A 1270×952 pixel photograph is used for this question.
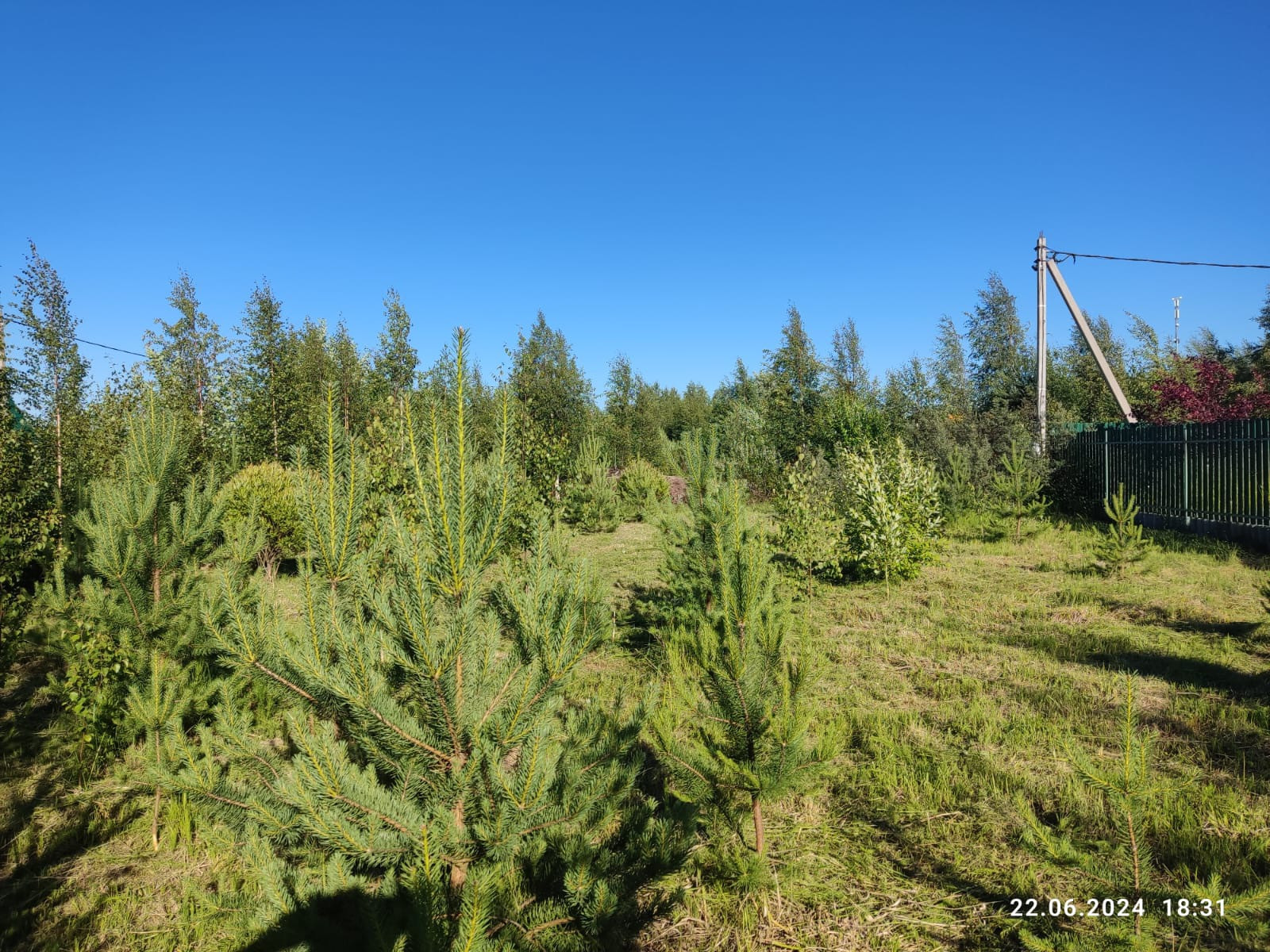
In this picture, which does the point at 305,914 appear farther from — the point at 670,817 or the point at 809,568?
the point at 809,568

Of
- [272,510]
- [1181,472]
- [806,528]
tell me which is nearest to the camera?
[806,528]

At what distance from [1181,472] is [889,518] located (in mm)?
7247

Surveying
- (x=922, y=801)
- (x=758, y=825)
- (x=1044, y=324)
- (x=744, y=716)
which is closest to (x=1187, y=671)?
(x=922, y=801)

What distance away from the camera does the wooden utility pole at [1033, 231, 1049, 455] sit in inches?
554

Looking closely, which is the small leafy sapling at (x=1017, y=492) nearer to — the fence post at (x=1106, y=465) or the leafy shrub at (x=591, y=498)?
the fence post at (x=1106, y=465)

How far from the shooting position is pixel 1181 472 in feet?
37.3

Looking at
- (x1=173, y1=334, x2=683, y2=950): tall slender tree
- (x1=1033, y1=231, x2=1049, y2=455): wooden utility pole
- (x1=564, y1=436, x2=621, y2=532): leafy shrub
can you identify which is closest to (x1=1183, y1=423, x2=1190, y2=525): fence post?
(x1=1033, y1=231, x2=1049, y2=455): wooden utility pole

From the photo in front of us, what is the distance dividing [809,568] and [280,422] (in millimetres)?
12553

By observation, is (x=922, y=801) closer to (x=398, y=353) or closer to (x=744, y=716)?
(x=744, y=716)

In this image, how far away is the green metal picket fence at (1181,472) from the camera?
992 cm

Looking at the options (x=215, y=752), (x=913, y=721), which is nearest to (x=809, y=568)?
(x=913, y=721)

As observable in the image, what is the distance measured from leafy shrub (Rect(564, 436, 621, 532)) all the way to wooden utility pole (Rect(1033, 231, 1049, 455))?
32.3 ft

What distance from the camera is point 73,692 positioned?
3779 mm

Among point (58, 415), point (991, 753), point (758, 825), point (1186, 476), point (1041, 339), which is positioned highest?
point (1041, 339)
